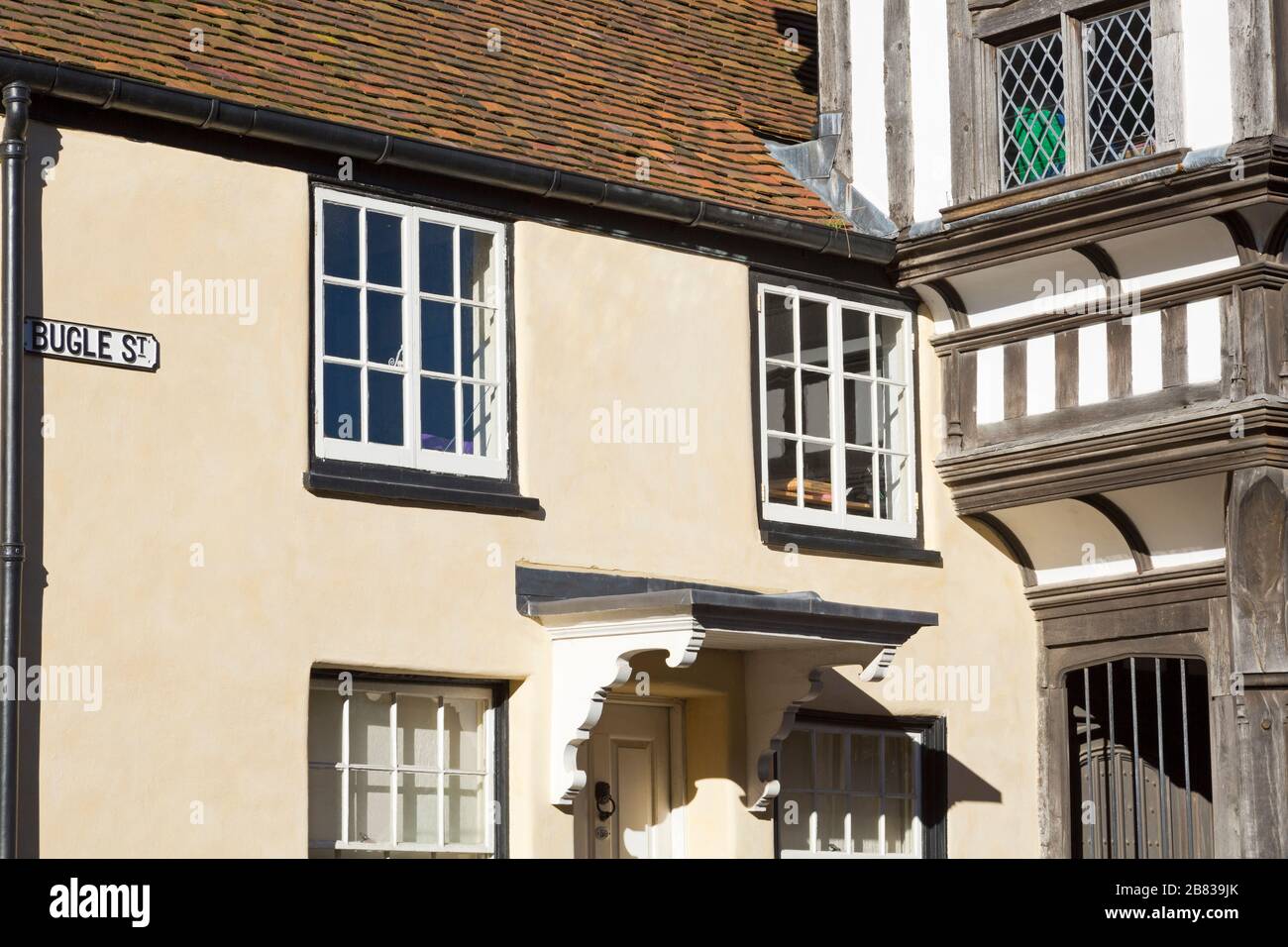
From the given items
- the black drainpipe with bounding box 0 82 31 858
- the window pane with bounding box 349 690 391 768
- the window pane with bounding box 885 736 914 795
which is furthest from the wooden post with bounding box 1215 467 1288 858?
the black drainpipe with bounding box 0 82 31 858

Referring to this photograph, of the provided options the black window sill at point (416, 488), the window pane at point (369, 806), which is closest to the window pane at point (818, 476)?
the black window sill at point (416, 488)

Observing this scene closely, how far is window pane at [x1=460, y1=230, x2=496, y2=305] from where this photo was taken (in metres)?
12.2

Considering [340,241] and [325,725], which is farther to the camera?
[340,241]

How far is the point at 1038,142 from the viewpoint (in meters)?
13.6

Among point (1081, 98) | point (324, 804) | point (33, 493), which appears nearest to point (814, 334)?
point (1081, 98)

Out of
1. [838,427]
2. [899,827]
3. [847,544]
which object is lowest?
[899,827]

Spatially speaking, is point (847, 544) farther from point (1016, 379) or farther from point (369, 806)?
point (369, 806)

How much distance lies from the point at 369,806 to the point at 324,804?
0.88ft

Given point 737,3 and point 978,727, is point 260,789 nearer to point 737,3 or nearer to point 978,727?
point 978,727

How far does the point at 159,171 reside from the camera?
10898mm

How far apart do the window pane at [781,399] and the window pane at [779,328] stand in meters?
0.10

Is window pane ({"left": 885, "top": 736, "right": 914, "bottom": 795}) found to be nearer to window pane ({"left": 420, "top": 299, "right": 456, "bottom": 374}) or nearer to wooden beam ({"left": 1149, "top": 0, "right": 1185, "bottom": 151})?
window pane ({"left": 420, "top": 299, "right": 456, "bottom": 374})

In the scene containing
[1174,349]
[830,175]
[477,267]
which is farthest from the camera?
[830,175]

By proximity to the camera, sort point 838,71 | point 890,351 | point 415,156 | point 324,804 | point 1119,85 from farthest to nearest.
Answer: point 838,71, point 890,351, point 1119,85, point 415,156, point 324,804
